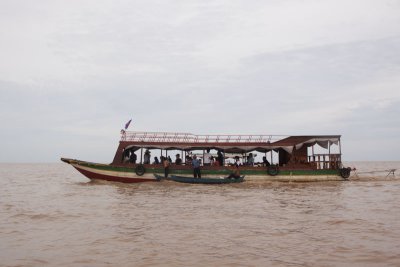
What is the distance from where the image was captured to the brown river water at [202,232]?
686cm

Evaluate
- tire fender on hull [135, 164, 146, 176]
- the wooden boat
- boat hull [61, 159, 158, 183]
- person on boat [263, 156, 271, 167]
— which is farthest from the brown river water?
person on boat [263, 156, 271, 167]

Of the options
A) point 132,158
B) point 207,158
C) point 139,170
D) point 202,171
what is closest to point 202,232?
point 202,171

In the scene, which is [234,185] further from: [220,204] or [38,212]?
[38,212]

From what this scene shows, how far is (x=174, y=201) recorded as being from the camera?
15.2 metres

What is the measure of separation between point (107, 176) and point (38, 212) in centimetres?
971

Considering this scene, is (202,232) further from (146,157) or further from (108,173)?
(108,173)

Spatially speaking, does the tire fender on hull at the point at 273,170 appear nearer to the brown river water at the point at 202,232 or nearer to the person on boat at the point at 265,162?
the person on boat at the point at 265,162

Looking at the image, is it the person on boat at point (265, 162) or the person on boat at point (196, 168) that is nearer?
the person on boat at point (196, 168)

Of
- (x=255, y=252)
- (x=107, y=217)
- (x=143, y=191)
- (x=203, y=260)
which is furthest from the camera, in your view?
(x=143, y=191)

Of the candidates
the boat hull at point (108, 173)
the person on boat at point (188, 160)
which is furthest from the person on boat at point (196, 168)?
the boat hull at point (108, 173)

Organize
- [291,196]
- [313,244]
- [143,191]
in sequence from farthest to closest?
[143,191] < [291,196] < [313,244]

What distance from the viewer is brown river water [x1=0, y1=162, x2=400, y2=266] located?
6.86 metres

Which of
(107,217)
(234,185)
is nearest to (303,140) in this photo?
(234,185)

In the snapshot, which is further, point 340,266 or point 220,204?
point 220,204
